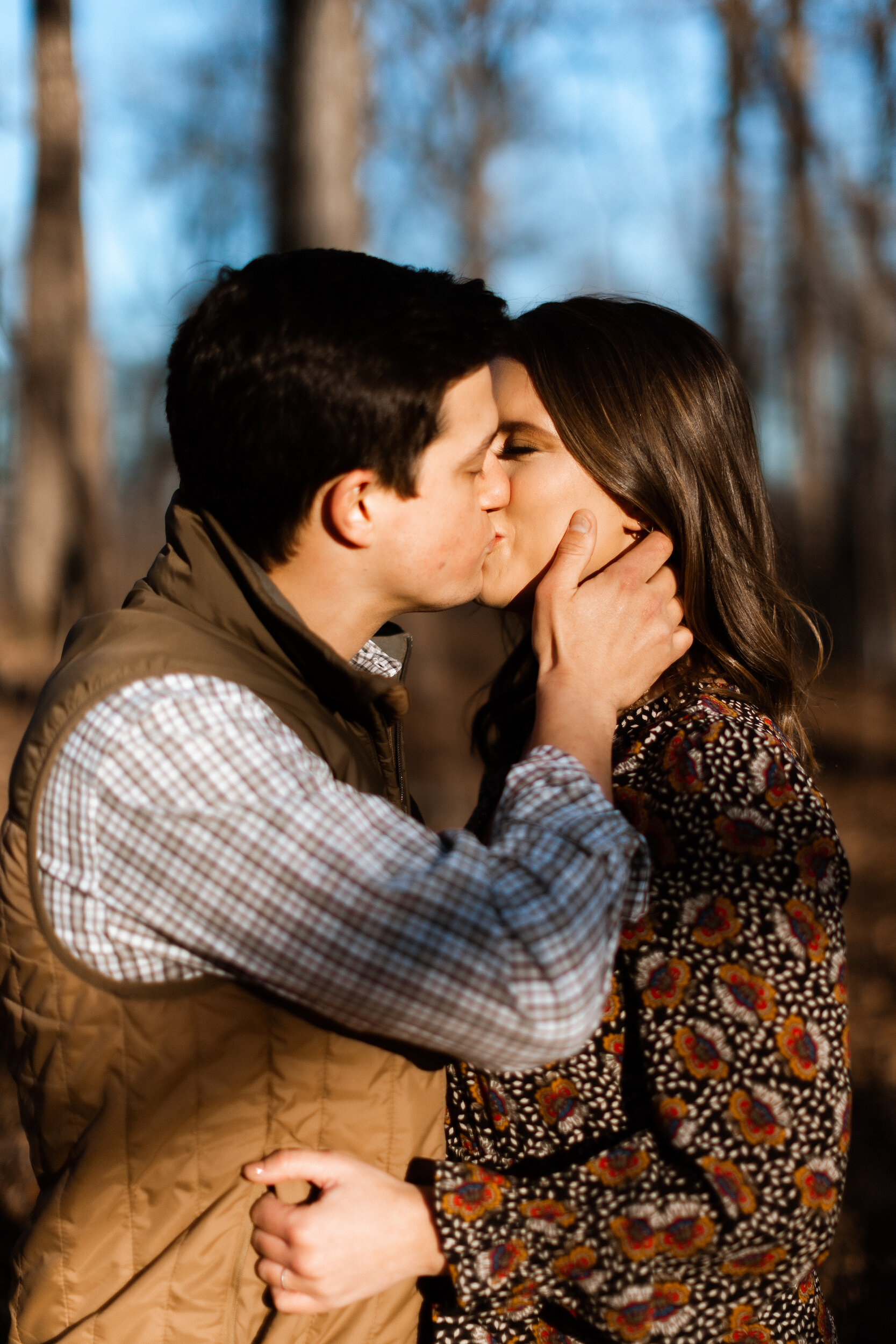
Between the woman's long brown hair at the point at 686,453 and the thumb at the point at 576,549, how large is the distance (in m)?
0.08

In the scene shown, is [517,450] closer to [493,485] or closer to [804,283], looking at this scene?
[493,485]

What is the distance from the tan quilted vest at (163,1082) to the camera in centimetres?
145

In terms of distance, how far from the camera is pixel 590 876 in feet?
4.50

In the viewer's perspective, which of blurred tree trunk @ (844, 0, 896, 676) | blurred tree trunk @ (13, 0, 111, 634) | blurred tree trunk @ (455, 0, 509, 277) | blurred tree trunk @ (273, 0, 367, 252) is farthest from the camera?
blurred tree trunk @ (455, 0, 509, 277)

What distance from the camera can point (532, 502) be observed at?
2.09m

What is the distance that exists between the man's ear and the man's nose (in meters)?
0.34

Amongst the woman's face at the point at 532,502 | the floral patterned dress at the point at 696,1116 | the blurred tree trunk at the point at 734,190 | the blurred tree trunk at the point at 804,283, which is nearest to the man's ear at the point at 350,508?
the woman's face at the point at 532,502

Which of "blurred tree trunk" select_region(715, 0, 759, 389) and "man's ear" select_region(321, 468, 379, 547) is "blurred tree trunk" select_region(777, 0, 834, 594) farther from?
"man's ear" select_region(321, 468, 379, 547)

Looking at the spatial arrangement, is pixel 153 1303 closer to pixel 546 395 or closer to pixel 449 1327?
pixel 449 1327

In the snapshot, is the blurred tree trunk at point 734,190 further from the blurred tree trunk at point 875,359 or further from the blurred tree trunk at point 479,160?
the blurred tree trunk at point 479,160

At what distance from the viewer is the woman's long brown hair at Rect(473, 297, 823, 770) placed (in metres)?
2.05

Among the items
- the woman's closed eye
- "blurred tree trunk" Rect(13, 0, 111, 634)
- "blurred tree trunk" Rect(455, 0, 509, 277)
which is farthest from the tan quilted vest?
"blurred tree trunk" Rect(455, 0, 509, 277)

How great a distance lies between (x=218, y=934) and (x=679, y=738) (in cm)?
83

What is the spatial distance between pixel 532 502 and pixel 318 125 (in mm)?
5124
